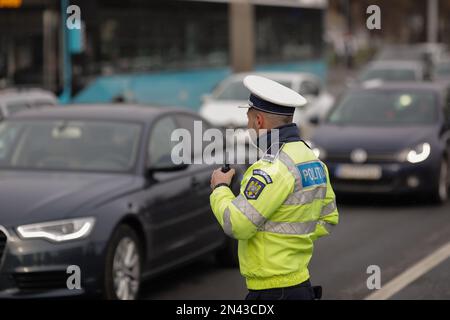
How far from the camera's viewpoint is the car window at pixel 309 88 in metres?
22.8

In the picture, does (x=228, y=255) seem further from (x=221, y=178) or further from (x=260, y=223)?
(x=260, y=223)

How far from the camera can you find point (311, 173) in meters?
4.61

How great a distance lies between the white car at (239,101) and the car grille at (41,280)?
11827 millimetres

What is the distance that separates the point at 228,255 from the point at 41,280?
276 cm

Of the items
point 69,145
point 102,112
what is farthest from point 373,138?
point 69,145

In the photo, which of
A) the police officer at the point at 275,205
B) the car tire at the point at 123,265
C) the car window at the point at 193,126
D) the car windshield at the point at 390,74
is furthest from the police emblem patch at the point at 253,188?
the car windshield at the point at 390,74

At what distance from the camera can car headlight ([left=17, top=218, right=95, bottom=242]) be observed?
7.27m

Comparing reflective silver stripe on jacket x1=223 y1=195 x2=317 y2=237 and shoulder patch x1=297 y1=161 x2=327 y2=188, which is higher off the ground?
shoulder patch x1=297 y1=161 x2=327 y2=188

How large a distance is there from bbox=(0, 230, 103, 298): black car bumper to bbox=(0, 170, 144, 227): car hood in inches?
6.9

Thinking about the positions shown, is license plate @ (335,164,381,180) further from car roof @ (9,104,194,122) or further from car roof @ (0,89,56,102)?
car roof @ (9,104,194,122)

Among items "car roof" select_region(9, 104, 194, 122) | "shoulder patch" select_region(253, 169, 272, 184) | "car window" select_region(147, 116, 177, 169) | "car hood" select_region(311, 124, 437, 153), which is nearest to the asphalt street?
"car hood" select_region(311, 124, 437, 153)

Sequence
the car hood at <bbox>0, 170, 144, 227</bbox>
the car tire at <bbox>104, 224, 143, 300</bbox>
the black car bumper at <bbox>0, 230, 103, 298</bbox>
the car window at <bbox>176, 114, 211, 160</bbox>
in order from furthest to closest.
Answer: the car window at <bbox>176, 114, 211, 160</bbox> < the car tire at <bbox>104, 224, 143, 300</bbox> < the car hood at <bbox>0, 170, 144, 227</bbox> < the black car bumper at <bbox>0, 230, 103, 298</bbox>

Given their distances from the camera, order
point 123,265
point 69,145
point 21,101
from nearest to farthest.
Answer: point 123,265 < point 69,145 < point 21,101
